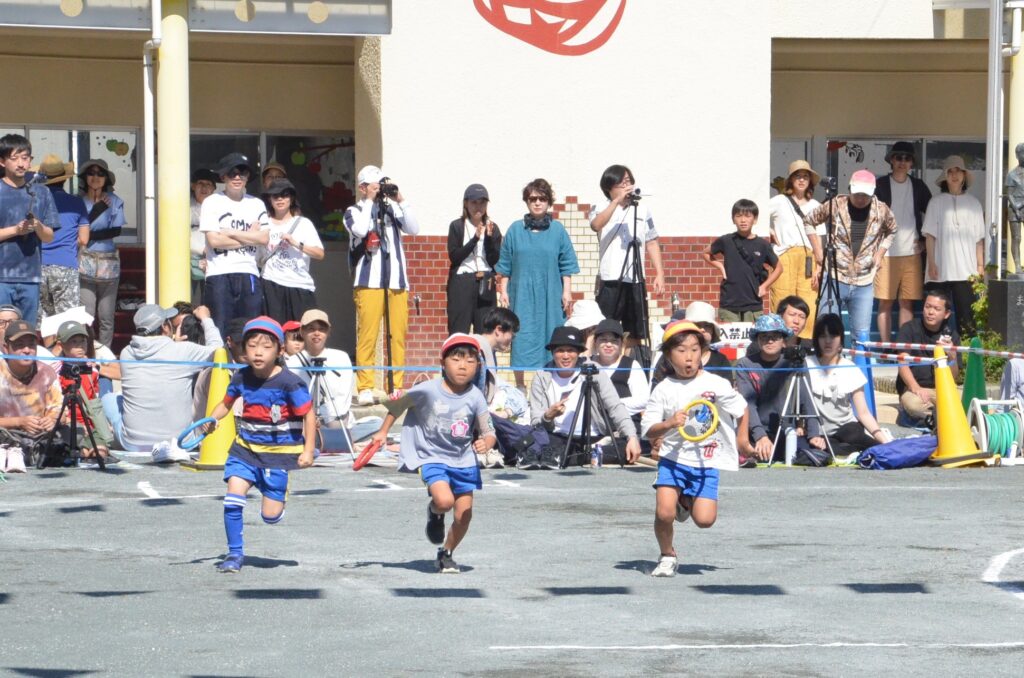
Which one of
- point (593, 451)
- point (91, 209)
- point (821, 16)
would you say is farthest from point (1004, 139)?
point (91, 209)

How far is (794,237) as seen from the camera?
753 inches

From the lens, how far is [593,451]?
15023mm

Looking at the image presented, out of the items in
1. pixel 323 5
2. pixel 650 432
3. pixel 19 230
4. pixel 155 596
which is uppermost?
pixel 323 5

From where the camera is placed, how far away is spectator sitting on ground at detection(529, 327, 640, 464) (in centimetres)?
1500

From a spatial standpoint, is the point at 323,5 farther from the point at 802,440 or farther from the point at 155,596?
the point at 155,596

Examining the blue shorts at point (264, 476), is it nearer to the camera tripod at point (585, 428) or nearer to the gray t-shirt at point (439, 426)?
the gray t-shirt at point (439, 426)

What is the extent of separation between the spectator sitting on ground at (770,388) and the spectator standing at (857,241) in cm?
293

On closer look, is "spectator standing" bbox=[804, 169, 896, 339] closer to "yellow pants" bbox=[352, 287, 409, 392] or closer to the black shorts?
the black shorts

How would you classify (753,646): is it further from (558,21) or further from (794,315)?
(558,21)

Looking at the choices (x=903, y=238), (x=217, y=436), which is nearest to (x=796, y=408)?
(x=217, y=436)

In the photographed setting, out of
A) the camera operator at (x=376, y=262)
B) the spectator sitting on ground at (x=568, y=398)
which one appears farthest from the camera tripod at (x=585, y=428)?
the camera operator at (x=376, y=262)

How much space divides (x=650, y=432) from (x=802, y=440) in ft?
16.9

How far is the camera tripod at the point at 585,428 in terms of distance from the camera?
1494 cm

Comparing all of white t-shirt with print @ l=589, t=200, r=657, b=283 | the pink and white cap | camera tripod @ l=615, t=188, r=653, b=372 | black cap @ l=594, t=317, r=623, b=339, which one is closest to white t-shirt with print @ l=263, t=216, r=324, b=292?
white t-shirt with print @ l=589, t=200, r=657, b=283
